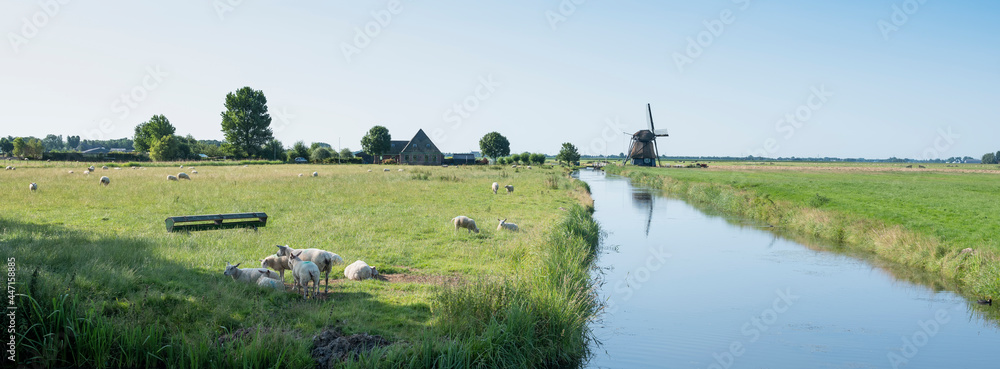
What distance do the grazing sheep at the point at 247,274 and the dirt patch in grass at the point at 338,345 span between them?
2.94 metres

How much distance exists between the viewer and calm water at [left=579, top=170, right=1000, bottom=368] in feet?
32.4

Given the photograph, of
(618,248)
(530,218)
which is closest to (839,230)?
(618,248)

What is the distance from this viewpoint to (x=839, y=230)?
22594 mm

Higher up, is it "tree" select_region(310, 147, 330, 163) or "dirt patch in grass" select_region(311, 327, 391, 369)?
"tree" select_region(310, 147, 330, 163)

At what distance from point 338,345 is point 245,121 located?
108315 millimetres

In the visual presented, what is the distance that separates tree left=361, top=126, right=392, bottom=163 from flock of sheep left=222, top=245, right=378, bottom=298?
112956 mm

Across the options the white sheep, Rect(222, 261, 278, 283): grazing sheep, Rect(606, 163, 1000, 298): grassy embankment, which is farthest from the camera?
Rect(606, 163, 1000, 298): grassy embankment

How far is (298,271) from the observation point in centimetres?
911

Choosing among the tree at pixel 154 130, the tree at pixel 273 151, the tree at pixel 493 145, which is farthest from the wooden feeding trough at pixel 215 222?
the tree at pixel 493 145

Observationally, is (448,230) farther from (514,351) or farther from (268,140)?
(268,140)

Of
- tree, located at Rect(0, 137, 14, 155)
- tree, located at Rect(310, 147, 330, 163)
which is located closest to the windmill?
tree, located at Rect(310, 147, 330, 163)

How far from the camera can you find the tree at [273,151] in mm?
104625

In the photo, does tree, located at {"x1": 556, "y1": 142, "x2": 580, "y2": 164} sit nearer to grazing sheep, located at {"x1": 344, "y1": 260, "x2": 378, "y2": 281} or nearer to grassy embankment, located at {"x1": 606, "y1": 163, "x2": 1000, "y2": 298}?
grassy embankment, located at {"x1": 606, "y1": 163, "x2": 1000, "y2": 298}

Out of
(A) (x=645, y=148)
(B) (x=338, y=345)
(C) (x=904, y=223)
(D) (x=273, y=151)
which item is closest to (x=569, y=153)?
(A) (x=645, y=148)
